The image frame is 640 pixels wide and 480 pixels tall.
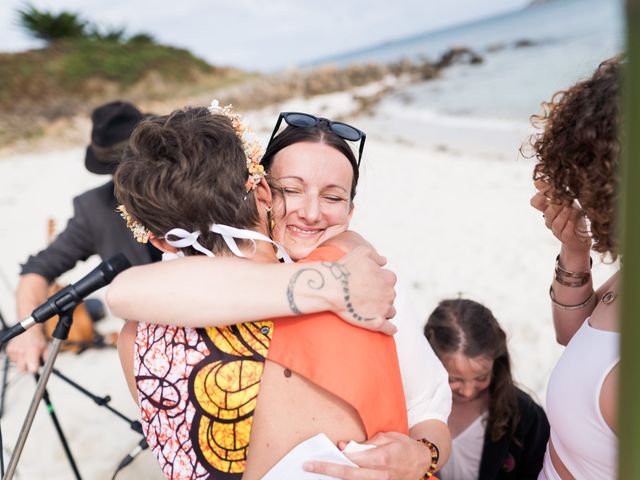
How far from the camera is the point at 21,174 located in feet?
35.3

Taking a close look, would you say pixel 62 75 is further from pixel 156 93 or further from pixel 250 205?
pixel 250 205

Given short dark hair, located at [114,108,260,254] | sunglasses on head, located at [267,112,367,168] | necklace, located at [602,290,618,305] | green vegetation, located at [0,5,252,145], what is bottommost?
necklace, located at [602,290,618,305]

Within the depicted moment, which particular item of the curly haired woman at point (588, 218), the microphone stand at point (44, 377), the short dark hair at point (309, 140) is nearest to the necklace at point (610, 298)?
the curly haired woman at point (588, 218)

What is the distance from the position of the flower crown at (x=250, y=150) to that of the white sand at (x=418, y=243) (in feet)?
8.02

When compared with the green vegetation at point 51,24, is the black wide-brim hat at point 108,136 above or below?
below

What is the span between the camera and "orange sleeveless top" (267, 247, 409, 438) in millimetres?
1065

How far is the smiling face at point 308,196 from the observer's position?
1702mm

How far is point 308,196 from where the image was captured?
5.57ft

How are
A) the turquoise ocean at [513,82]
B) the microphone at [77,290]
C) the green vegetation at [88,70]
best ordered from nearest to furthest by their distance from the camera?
the microphone at [77,290], the turquoise ocean at [513,82], the green vegetation at [88,70]

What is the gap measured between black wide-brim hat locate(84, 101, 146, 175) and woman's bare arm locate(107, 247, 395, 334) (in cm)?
185

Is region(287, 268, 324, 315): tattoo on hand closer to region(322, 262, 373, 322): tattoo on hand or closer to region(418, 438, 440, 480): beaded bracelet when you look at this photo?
region(322, 262, 373, 322): tattoo on hand

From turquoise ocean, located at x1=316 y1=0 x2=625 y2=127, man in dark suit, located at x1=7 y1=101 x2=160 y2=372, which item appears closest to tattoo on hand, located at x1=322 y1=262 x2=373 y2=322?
man in dark suit, located at x1=7 y1=101 x2=160 y2=372

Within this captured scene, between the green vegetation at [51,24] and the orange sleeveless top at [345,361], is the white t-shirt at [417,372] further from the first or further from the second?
the green vegetation at [51,24]

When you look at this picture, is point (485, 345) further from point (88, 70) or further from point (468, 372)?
point (88, 70)
